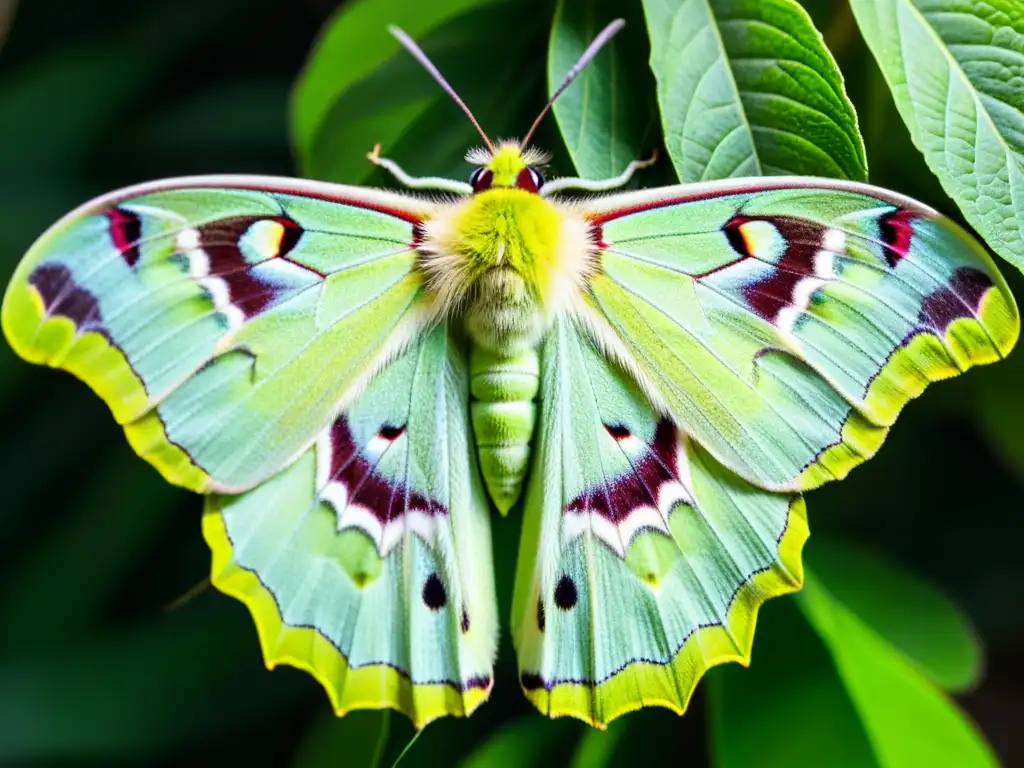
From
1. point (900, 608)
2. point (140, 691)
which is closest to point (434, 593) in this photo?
point (900, 608)

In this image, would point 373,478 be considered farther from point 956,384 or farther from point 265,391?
point 956,384

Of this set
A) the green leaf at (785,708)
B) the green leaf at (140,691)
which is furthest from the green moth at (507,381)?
the green leaf at (140,691)

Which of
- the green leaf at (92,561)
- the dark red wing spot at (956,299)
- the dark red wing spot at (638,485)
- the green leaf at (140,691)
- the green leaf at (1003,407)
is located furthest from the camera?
the green leaf at (92,561)

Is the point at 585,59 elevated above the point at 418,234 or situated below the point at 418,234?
above

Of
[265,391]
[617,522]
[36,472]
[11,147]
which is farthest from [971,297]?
[11,147]

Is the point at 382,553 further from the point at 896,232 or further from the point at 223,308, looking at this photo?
the point at 896,232

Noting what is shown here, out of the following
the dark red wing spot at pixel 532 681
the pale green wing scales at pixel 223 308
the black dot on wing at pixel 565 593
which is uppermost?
the pale green wing scales at pixel 223 308

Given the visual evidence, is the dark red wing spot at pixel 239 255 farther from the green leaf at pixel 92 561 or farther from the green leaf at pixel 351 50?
the green leaf at pixel 92 561
